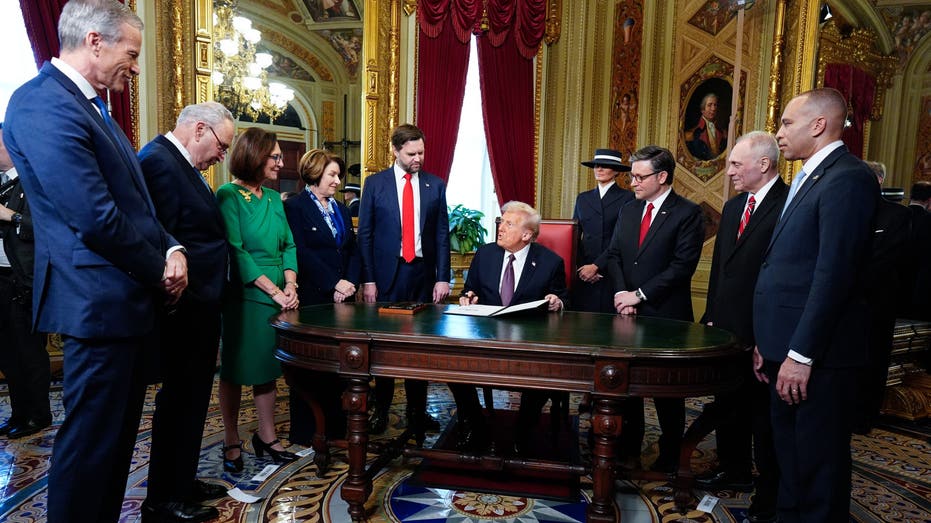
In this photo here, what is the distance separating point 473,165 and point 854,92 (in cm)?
475

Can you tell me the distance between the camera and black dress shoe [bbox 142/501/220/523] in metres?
2.61

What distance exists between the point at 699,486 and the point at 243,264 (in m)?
2.68

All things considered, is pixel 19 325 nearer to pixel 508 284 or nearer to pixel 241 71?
pixel 241 71

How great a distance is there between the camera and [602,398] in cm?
236

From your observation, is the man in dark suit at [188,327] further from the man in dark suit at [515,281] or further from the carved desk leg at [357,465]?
the man in dark suit at [515,281]

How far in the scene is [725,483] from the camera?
3160mm

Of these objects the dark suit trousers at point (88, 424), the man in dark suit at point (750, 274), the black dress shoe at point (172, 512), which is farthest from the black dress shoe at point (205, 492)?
the man in dark suit at point (750, 274)

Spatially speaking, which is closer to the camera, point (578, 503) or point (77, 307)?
point (77, 307)

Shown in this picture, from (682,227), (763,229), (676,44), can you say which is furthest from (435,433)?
(676,44)

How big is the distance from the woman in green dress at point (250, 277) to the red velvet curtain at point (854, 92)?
6.25 metres

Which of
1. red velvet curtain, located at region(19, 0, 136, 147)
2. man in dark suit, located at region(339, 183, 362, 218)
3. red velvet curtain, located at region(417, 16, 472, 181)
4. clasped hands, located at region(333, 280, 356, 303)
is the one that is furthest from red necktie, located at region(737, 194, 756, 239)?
red velvet curtain, located at region(19, 0, 136, 147)

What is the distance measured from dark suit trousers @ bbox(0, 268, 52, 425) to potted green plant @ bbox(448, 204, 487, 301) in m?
4.00

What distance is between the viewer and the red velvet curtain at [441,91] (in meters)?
6.35

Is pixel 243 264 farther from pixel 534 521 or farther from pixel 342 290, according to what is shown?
pixel 534 521
